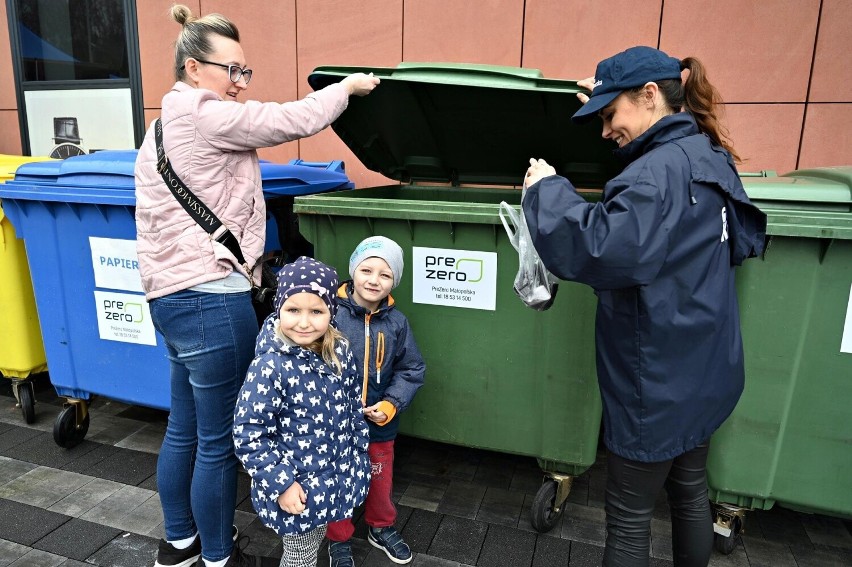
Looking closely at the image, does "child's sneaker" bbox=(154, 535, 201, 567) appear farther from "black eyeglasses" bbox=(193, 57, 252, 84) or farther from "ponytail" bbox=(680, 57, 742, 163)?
"ponytail" bbox=(680, 57, 742, 163)

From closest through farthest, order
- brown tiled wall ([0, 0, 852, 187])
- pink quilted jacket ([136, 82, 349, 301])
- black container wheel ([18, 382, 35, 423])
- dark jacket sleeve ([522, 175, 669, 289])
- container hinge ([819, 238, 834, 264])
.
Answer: dark jacket sleeve ([522, 175, 669, 289]) → pink quilted jacket ([136, 82, 349, 301]) → container hinge ([819, 238, 834, 264]) → black container wheel ([18, 382, 35, 423]) → brown tiled wall ([0, 0, 852, 187])

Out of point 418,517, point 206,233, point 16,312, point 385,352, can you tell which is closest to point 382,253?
point 385,352

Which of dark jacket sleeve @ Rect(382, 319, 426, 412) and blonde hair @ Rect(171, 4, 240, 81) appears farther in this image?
dark jacket sleeve @ Rect(382, 319, 426, 412)

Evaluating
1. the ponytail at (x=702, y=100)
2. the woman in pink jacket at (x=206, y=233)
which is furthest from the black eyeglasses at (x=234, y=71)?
the ponytail at (x=702, y=100)

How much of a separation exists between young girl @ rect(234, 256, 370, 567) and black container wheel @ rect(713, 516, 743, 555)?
1.55 meters

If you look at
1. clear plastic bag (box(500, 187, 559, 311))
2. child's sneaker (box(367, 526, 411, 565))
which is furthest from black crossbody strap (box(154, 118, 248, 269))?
child's sneaker (box(367, 526, 411, 565))

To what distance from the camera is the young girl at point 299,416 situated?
5.52ft

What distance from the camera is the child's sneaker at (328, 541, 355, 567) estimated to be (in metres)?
2.17

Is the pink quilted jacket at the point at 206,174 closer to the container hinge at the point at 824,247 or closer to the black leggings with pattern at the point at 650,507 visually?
the black leggings with pattern at the point at 650,507

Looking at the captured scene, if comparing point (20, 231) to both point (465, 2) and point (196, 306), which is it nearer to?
point (196, 306)

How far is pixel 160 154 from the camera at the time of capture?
1.84 metres

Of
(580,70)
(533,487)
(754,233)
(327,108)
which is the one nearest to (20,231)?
(327,108)

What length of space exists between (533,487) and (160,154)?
7.21ft

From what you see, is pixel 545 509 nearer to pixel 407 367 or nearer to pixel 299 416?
pixel 407 367
